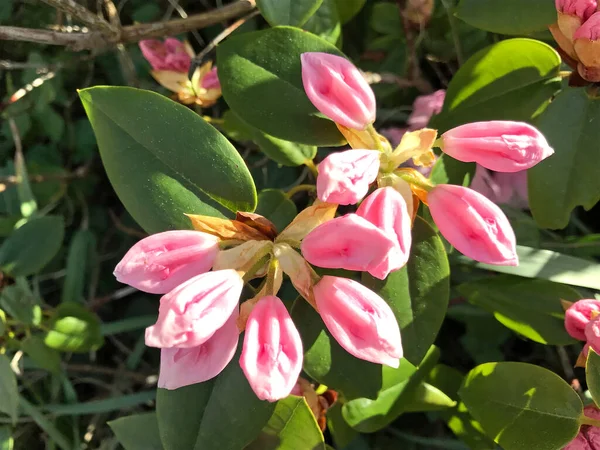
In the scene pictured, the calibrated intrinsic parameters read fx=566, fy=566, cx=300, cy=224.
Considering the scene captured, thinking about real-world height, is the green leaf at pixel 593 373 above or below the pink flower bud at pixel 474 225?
below

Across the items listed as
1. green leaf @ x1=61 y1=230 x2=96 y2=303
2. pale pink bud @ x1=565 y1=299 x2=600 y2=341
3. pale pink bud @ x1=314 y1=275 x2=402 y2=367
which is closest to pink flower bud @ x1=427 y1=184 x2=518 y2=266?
pale pink bud @ x1=314 y1=275 x2=402 y2=367

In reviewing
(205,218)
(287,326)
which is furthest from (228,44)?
(287,326)

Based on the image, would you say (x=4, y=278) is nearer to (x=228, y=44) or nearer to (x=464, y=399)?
(x=228, y=44)

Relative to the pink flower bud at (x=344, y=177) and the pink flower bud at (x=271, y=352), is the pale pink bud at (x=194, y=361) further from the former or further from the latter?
the pink flower bud at (x=344, y=177)

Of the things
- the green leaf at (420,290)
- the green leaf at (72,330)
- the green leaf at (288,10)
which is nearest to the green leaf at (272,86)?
the green leaf at (288,10)

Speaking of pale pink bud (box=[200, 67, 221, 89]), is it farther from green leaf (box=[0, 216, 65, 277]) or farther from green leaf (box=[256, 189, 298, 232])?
green leaf (box=[0, 216, 65, 277])
